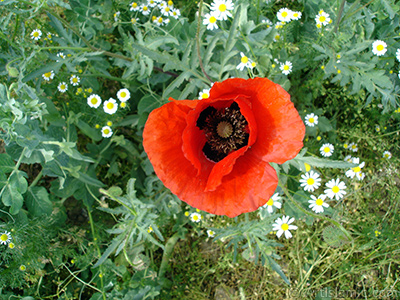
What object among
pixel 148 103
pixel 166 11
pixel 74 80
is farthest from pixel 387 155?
pixel 74 80

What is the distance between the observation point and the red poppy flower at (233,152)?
1694 millimetres

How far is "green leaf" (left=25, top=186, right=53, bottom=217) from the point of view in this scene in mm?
2896

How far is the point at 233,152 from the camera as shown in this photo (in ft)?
5.63

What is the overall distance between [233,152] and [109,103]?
1.68 m

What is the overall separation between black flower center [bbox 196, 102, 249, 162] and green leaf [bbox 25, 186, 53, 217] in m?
1.69

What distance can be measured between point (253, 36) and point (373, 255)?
2516mm

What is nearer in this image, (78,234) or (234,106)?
(234,106)

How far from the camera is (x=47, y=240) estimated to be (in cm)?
304

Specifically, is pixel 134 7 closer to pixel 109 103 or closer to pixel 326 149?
pixel 109 103

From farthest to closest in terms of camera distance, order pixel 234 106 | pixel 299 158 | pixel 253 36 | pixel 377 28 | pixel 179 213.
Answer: pixel 179 213 → pixel 377 28 → pixel 253 36 → pixel 299 158 → pixel 234 106

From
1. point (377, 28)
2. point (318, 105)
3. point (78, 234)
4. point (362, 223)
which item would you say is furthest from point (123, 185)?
point (377, 28)

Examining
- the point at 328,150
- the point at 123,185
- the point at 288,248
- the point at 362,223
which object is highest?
the point at 328,150

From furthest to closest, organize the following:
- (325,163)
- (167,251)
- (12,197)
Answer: (167,251), (12,197), (325,163)

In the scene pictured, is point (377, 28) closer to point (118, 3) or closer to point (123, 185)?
point (118, 3)
